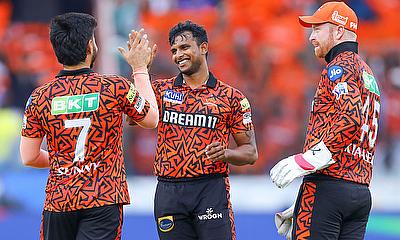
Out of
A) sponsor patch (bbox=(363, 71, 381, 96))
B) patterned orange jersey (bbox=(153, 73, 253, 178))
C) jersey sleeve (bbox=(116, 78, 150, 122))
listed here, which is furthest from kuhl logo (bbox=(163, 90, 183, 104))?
sponsor patch (bbox=(363, 71, 381, 96))

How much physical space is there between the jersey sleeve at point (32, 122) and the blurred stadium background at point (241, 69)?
561cm

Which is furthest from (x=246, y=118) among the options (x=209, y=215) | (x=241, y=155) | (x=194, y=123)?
(x=209, y=215)

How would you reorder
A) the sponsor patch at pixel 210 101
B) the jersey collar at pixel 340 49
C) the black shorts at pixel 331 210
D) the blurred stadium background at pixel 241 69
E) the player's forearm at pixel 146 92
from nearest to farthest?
the player's forearm at pixel 146 92 < the black shorts at pixel 331 210 < the jersey collar at pixel 340 49 < the sponsor patch at pixel 210 101 < the blurred stadium background at pixel 241 69

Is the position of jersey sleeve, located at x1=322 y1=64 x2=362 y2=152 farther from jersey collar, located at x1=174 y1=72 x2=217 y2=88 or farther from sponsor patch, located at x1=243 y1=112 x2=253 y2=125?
jersey collar, located at x1=174 y1=72 x2=217 y2=88

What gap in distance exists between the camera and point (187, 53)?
598 centimetres

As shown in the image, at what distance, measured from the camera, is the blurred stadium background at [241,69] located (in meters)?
10.8

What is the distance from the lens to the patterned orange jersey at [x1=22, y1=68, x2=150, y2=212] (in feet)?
16.2

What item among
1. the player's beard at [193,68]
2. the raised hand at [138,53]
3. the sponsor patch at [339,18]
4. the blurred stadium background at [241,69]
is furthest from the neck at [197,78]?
the blurred stadium background at [241,69]

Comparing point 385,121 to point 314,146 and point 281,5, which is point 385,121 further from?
point 314,146

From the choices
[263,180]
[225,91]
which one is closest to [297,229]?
[225,91]

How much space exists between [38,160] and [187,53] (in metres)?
1.36

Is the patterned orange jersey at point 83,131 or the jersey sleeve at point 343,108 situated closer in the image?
the patterned orange jersey at point 83,131

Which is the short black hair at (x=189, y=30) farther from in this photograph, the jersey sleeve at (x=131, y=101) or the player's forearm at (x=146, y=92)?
the jersey sleeve at (x=131, y=101)

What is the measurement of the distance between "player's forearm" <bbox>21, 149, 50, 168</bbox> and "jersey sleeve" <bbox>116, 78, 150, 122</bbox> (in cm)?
60
